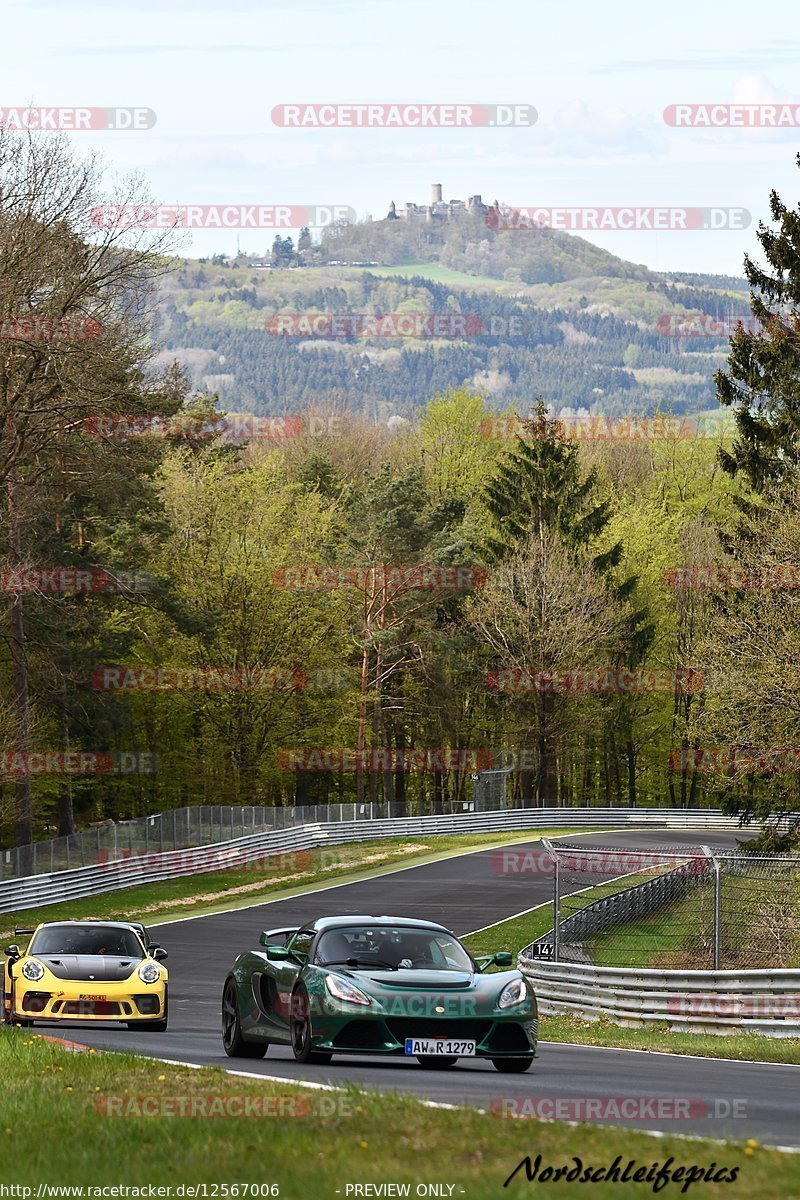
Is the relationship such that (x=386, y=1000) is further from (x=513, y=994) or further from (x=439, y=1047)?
(x=513, y=994)

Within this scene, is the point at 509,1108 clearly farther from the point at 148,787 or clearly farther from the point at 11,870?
the point at 148,787

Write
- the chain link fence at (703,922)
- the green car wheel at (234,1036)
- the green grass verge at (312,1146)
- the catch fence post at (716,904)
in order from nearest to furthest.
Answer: the green grass verge at (312,1146) → the green car wheel at (234,1036) → the catch fence post at (716,904) → the chain link fence at (703,922)

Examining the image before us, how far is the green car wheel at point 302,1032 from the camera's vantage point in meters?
14.0

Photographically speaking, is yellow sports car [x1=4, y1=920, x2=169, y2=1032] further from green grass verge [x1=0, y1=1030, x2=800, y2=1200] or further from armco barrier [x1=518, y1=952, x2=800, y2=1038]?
green grass verge [x1=0, y1=1030, x2=800, y2=1200]

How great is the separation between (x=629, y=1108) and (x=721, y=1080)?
3508 millimetres

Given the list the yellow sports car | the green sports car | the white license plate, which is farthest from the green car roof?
the yellow sports car

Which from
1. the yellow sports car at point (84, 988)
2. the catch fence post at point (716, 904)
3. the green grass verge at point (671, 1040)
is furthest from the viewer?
the catch fence post at point (716, 904)

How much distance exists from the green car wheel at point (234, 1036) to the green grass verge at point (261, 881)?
25.0 meters

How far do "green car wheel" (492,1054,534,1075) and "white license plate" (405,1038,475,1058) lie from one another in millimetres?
480

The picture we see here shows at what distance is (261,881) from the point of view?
Answer: 2109 inches

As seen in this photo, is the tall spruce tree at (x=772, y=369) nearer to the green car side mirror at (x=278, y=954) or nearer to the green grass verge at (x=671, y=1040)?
the green grass verge at (x=671, y=1040)

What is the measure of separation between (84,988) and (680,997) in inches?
295

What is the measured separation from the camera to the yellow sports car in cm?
1953

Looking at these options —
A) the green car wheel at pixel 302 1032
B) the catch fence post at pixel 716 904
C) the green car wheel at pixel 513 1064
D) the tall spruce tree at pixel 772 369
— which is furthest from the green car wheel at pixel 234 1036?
the tall spruce tree at pixel 772 369
